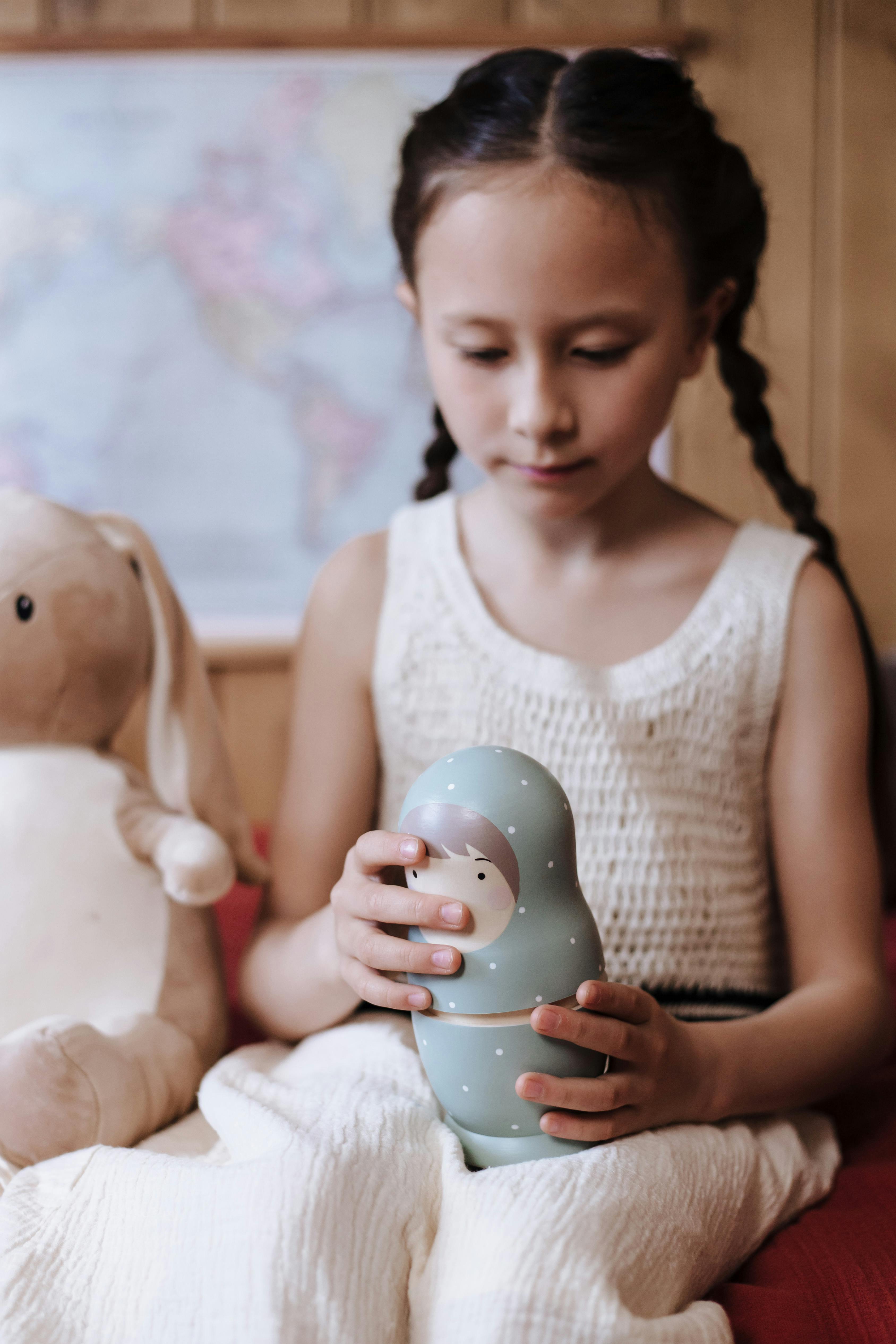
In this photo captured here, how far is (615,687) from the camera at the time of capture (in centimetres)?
75

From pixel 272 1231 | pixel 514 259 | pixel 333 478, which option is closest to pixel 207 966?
pixel 272 1231

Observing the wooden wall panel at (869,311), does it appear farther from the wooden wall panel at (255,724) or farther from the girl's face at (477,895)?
the girl's face at (477,895)

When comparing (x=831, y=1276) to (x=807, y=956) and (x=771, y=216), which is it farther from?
(x=771, y=216)

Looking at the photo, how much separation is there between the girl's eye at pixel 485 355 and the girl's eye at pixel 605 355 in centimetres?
4

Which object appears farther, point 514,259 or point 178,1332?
point 514,259

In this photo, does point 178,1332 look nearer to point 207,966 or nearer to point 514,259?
point 207,966

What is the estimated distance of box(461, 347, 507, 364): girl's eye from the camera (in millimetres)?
666

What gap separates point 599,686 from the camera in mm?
751

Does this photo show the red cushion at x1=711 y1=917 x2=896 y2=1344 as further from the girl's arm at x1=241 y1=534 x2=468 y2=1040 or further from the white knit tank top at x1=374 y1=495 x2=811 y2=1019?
the girl's arm at x1=241 y1=534 x2=468 y2=1040

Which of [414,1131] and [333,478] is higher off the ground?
[333,478]

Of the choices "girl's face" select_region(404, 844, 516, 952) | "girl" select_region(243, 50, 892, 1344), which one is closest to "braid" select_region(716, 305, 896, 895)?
"girl" select_region(243, 50, 892, 1344)

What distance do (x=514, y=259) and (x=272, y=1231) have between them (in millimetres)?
500

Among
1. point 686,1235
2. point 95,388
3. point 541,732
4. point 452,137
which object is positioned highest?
point 452,137

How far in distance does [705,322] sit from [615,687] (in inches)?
9.8
